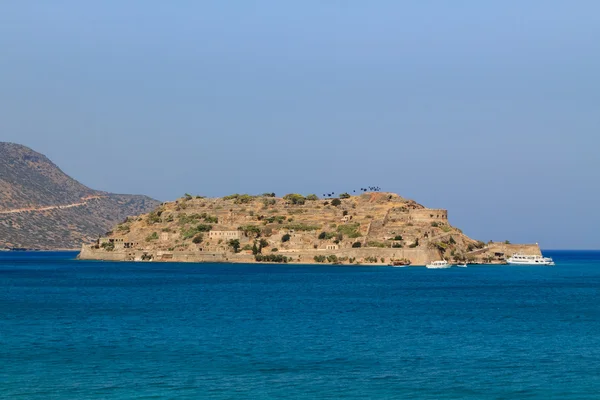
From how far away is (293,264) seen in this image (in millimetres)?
139875

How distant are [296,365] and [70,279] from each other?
64782mm

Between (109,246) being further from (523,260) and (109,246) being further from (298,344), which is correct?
(298,344)

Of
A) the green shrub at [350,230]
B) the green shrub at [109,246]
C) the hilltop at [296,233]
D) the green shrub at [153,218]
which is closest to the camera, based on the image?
the hilltop at [296,233]

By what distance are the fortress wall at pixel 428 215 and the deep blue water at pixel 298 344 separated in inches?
2227

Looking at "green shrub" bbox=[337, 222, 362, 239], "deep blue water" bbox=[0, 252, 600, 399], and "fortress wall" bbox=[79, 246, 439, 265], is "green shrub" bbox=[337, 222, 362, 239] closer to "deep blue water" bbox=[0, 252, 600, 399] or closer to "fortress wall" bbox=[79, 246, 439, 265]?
"fortress wall" bbox=[79, 246, 439, 265]

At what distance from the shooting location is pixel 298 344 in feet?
136

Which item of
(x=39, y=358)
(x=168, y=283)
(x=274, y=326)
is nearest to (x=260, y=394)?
(x=39, y=358)

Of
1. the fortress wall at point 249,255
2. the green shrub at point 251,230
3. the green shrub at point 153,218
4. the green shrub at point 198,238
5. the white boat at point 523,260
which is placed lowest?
the fortress wall at point 249,255

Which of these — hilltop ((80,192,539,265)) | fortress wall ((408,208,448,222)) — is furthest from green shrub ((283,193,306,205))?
fortress wall ((408,208,448,222))

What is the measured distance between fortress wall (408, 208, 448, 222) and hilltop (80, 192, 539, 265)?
5.2 inches

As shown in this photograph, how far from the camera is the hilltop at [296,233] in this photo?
5108 inches

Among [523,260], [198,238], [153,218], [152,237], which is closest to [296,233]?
[198,238]

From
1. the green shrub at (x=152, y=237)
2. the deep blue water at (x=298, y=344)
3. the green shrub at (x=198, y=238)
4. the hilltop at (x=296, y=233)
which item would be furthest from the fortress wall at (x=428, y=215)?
the deep blue water at (x=298, y=344)

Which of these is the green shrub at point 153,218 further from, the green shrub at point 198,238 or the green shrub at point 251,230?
the green shrub at point 251,230
